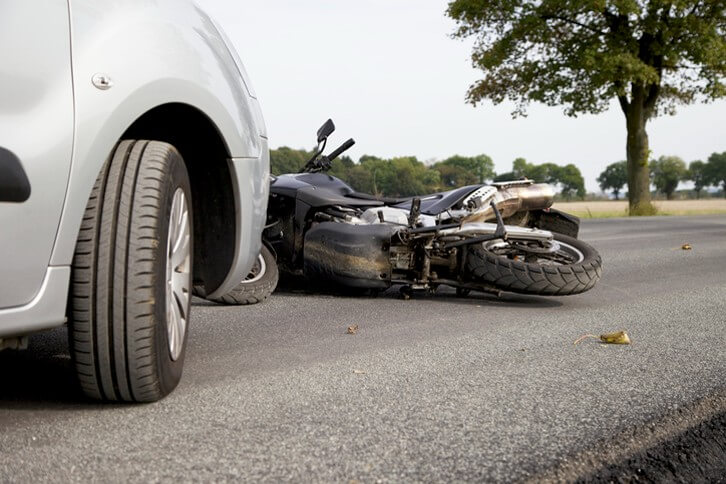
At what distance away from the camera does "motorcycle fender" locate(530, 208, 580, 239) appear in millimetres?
6277

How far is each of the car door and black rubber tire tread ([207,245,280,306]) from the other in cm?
299

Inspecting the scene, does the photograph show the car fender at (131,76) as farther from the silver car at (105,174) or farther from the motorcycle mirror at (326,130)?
the motorcycle mirror at (326,130)

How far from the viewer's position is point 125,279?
246 cm

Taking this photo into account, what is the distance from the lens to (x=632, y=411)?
2.78 m

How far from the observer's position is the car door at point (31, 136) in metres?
2.17

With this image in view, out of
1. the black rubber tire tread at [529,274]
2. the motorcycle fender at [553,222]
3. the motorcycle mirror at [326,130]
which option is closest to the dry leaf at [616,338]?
the black rubber tire tread at [529,274]

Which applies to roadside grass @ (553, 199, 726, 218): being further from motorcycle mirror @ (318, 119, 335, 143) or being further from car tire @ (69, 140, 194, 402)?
car tire @ (69, 140, 194, 402)

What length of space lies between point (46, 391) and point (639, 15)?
2457cm

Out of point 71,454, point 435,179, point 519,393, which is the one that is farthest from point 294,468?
point 435,179

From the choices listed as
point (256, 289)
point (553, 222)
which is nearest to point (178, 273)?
point (256, 289)

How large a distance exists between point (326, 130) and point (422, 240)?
3.87ft

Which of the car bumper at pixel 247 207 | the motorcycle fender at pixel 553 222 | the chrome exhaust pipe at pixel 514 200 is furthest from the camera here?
the motorcycle fender at pixel 553 222

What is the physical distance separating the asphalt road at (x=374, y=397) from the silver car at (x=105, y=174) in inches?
10.0

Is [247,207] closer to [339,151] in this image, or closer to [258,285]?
[258,285]
